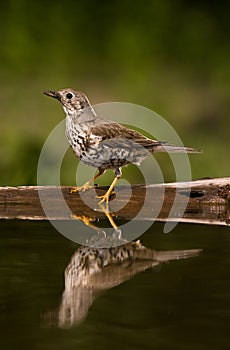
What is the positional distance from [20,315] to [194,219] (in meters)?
1.88

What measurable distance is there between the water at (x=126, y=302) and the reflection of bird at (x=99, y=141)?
3.65ft

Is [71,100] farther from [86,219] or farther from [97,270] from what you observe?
[97,270]

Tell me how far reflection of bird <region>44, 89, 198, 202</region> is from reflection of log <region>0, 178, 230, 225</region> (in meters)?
0.10

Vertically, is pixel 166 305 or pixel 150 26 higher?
pixel 150 26

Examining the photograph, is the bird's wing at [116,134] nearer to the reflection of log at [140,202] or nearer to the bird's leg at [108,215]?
the reflection of log at [140,202]

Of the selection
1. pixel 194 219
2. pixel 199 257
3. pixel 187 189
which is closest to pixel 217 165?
pixel 187 189

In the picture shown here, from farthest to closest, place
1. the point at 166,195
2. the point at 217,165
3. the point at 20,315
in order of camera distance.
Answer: the point at 217,165
the point at 166,195
the point at 20,315

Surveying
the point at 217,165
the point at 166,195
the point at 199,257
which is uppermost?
the point at 217,165

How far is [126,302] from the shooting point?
2.82 meters

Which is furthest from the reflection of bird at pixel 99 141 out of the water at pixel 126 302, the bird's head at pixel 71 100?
the water at pixel 126 302

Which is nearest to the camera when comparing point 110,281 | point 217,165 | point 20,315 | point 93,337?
point 93,337

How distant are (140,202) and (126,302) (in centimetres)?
197

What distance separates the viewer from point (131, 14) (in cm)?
784

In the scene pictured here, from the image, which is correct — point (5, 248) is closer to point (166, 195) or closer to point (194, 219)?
point (194, 219)
